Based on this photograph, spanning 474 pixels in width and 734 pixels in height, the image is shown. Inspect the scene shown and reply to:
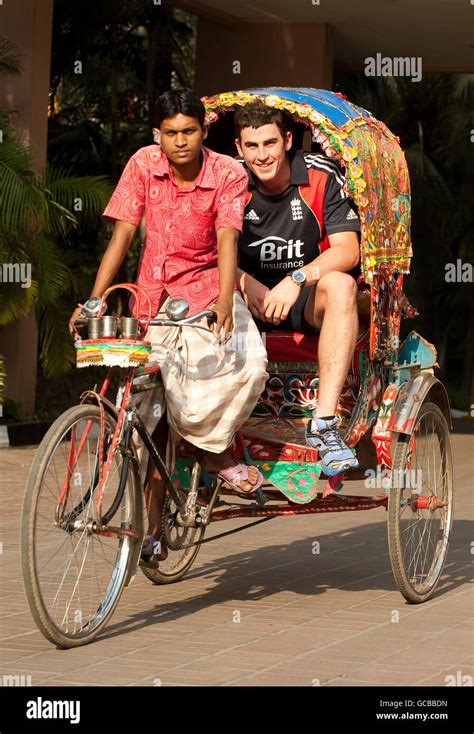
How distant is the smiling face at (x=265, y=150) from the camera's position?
261 inches

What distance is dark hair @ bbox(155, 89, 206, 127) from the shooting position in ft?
19.1

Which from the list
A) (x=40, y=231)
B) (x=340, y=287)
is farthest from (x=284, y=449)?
(x=40, y=231)

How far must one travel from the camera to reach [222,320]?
5707 mm

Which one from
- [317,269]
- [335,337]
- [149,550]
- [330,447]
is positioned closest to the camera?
[149,550]

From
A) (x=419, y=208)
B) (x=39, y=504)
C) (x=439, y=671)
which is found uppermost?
(x=419, y=208)

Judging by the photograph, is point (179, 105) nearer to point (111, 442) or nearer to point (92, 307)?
point (92, 307)

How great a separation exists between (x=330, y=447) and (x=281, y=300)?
2.22 ft

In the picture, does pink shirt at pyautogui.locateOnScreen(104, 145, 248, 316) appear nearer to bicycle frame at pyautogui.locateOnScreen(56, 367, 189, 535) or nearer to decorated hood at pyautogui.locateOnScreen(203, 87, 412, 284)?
bicycle frame at pyautogui.locateOnScreen(56, 367, 189, 535)

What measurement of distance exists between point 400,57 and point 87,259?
5.21 meters

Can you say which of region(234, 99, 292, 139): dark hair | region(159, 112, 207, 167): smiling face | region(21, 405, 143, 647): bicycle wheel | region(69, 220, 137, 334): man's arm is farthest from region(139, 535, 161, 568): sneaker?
region(234, 99, 292, 139): dark hair

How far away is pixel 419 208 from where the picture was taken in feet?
88.3

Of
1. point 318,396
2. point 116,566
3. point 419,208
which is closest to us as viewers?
point 116,566

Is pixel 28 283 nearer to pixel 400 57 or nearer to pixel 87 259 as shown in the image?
pixel 87 259

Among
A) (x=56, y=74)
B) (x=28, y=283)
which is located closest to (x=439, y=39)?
(x=56, y=74)
